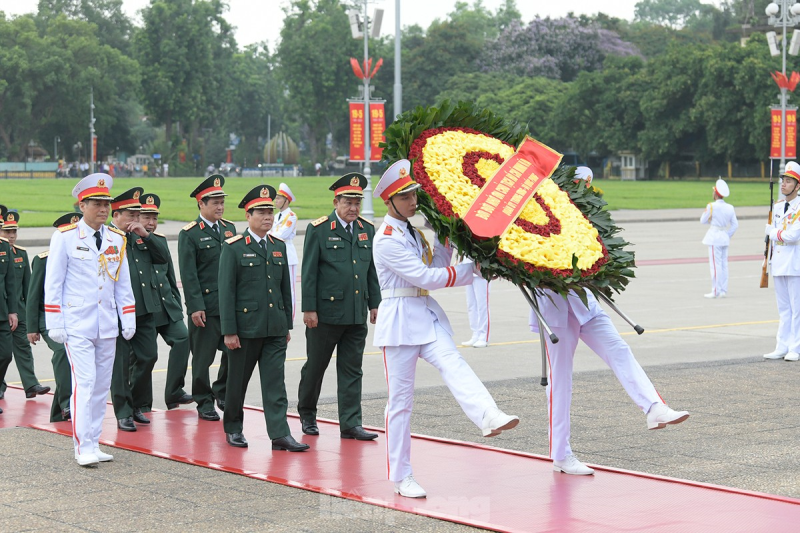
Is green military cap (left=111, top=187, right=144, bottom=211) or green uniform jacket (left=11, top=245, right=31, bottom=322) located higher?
green military cap (left=111, top=187, right=144, bottom=211)

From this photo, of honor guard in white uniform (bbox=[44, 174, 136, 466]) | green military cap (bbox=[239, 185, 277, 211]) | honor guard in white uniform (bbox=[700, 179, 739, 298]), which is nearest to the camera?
honor guard in white uniform (bbox=[44, 174, 136, 466])

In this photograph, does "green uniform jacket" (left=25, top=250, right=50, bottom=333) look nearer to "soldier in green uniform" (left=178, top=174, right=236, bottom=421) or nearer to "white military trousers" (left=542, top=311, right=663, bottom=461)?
"soldier in green uniform" (left=178, top=174, right=236, bottom=421)

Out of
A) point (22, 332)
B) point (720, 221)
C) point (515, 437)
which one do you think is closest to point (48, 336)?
point (22, 332)

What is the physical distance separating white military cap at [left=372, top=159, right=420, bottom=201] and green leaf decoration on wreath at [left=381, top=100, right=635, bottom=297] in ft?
0.45

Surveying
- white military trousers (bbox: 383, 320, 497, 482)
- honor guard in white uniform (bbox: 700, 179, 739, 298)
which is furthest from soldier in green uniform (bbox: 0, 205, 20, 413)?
honor guard in white uniform (bbox: 700, 179, 739, 298)

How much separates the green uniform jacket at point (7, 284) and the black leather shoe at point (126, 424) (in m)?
1.96

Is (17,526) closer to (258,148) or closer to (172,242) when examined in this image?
(172,242)

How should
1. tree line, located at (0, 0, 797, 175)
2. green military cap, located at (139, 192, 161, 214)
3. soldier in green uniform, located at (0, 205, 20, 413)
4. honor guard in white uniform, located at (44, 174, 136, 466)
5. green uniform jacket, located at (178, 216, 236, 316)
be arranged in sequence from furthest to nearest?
1. tree line, located at (0, 0, 797, 175)
2. soldier in green uniform, located at (0, 205, 20, 413)
3. green military cap, located at (139, 192, 161, 214)
4. green uniform jacket, located at (178, 216, 236, 316)
5. honor guard in white uniform, located at (44, 174, 136, 466)

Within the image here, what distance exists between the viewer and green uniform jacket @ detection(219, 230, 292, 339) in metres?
8.15

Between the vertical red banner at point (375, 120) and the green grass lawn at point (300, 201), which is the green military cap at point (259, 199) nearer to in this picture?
the green grass lawn at point (300, 201)

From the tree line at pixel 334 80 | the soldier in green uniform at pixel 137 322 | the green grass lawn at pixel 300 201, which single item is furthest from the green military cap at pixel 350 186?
the tree line at pixel 334 80

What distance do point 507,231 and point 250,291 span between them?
2.40m

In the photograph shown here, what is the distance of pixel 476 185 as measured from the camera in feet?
22.1

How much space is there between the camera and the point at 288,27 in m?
111
